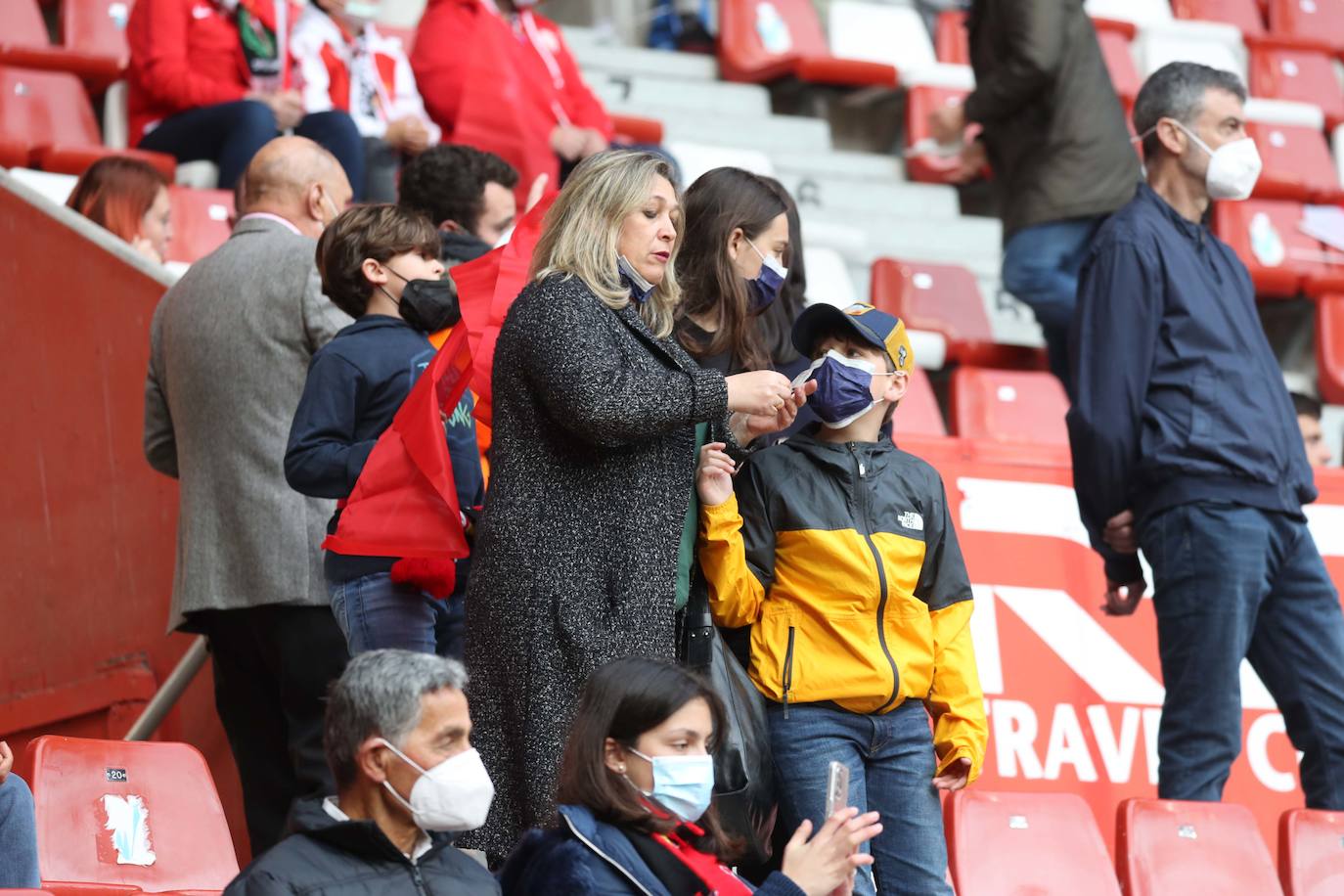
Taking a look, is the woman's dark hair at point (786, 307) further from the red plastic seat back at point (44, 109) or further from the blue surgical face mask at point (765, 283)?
the red plastic seat back at point (44, 109)

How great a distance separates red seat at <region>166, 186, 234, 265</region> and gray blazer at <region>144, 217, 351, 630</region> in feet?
6.17

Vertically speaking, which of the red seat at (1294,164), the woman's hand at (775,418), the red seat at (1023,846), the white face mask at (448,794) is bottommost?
the red seat at (1023,846)

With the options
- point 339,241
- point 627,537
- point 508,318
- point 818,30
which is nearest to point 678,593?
point 627,537

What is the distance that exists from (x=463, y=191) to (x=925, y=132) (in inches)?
169

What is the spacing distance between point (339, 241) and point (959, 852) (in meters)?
1.81

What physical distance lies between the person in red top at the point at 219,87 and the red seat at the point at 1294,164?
419 cm

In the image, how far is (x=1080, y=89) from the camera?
6.37m

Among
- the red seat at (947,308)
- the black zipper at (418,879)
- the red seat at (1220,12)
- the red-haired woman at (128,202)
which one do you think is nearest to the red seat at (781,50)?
the red seat at (947,308)

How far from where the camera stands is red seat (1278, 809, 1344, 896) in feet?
15.2

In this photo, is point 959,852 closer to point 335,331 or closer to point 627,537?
point 627,537

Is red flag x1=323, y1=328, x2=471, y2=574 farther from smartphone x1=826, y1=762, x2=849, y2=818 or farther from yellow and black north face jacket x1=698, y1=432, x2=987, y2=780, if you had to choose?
smartphone x1=826, y1=762, x2=849, y2=818

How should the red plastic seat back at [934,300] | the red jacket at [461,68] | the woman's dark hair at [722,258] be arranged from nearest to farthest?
the woman's dark hair at [722,258], the red jacket at [461,68], the red plastic seat back at [934,300]

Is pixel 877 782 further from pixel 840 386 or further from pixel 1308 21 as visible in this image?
pixel 1308 21

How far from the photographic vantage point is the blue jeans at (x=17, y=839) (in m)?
3.53
